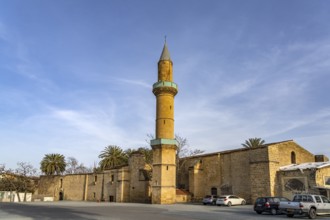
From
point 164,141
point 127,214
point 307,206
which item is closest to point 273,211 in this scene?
point 307,206

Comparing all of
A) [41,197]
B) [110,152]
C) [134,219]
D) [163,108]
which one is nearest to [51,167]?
[41,197]

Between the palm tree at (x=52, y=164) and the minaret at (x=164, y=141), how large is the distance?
27.6 metres

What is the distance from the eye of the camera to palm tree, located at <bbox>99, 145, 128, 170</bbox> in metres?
54.1

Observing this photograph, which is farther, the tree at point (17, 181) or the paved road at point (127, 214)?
the tree at point (17, 181)

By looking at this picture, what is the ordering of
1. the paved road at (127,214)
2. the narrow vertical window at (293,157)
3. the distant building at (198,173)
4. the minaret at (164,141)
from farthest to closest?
1. the narrow vertical window at (293,157)
2. the minaret at (164,141)
3. the distant building at (198,173)
4. the paved road at (127,214)

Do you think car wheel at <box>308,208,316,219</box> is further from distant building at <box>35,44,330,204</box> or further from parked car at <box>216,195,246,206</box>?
parked car at <box>216,195,246,206</box>

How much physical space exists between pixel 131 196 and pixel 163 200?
8.72 metres

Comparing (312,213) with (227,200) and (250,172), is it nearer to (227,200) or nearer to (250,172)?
(227,200)

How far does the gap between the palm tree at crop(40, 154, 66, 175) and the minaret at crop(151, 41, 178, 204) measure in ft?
90.6

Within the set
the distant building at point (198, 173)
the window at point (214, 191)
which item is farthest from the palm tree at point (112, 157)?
the window at point (214, 191)

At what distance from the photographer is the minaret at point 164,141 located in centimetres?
3503

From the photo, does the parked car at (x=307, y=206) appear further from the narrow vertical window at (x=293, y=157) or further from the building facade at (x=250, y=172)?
the narrow vertical window at (x=293, y=157)

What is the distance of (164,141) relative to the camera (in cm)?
3584

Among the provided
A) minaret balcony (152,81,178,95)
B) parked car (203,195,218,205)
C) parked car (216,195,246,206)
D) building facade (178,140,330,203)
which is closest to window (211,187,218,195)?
building facade (178,140,330,203)
